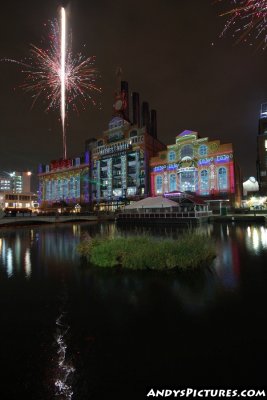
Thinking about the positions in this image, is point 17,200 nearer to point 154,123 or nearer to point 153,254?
point 154,123

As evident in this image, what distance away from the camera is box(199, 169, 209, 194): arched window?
208 feet

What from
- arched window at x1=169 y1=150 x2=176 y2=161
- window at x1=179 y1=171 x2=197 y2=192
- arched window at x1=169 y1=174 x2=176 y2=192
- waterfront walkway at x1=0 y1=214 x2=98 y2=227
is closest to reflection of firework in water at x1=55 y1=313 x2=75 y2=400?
waterfront walkway at x1=0 y1=214 x2=98 y2=227

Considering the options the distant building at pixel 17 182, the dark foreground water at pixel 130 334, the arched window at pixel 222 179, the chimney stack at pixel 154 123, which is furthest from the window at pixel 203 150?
the distant building at pixel 17 182

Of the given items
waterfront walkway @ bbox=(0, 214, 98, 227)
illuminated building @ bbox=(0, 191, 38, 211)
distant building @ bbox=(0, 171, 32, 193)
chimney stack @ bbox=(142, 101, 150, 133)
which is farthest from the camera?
distant building @ bbox=(0, 171, 32, 193)

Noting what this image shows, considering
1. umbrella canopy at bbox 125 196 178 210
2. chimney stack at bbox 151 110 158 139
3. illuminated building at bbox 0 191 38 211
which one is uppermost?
chimney stack at bbox 151 110 158 139

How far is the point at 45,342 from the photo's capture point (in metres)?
4.70

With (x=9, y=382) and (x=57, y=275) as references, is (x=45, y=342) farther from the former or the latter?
(x=57, y=275)

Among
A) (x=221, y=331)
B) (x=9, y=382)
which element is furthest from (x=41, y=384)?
(x=221, y=331)

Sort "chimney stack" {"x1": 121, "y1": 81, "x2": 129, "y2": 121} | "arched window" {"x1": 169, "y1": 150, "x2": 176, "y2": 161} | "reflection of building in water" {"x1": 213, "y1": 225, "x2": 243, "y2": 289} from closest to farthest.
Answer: "reflection of building in water" {"x1": 213, "y1": 225, "x2": 243, "y2": 289}, "arched window" {"x1": 169, "y1": 150, "x2": 176, "y2": 161}, "chimney stack" {"x1": 121, "y1": 81, "x2": 129, "y2": 121}

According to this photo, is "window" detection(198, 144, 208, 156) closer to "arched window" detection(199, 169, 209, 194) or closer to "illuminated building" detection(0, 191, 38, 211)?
"arched window" detection(199, 169, 209, 194)

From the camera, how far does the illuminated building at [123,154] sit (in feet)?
252

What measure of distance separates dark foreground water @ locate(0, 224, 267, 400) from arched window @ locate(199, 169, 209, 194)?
186 feet

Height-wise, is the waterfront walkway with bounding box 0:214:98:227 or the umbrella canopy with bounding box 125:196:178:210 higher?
the umbrella canopy with bounding box 125:196:178:210

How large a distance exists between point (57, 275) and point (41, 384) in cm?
628
